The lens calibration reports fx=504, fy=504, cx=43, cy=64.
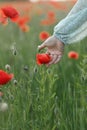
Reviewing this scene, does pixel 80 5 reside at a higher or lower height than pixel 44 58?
higher

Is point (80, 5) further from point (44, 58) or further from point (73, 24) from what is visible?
point (44, 58)

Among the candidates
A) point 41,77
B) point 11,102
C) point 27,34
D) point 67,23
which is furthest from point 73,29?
point 27,34

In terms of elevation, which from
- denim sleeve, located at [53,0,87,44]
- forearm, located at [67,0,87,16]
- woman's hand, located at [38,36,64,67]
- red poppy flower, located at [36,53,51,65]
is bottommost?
red poppy flower, located at [36,53,51,65]

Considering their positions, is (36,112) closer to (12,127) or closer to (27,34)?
(12,127)

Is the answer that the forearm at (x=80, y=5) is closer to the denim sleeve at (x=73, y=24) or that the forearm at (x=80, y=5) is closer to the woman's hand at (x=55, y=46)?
the denim sleeve at (x=73, y=24)

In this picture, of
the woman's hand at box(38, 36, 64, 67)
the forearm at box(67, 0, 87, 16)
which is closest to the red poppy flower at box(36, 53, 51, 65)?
the woman's hand at box(38, 36, 64, 67)

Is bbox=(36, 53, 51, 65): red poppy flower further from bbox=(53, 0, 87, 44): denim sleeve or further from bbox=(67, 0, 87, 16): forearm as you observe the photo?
bbox=(67, 0, 87, 16): forearm

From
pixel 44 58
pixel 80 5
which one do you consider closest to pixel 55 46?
pixel 44 58

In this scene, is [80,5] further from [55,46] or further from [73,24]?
[55,46]

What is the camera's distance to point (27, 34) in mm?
6270

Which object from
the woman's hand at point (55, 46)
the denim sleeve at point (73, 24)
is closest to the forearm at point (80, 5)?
the denim sleeve at point (73, 24)

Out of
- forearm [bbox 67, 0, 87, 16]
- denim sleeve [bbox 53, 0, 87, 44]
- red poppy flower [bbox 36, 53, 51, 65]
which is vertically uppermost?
forearm [bbox 67, 0, 87, 16]

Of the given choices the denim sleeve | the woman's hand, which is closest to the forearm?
the denim sleeve

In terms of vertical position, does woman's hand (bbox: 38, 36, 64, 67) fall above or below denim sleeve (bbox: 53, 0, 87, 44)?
below
